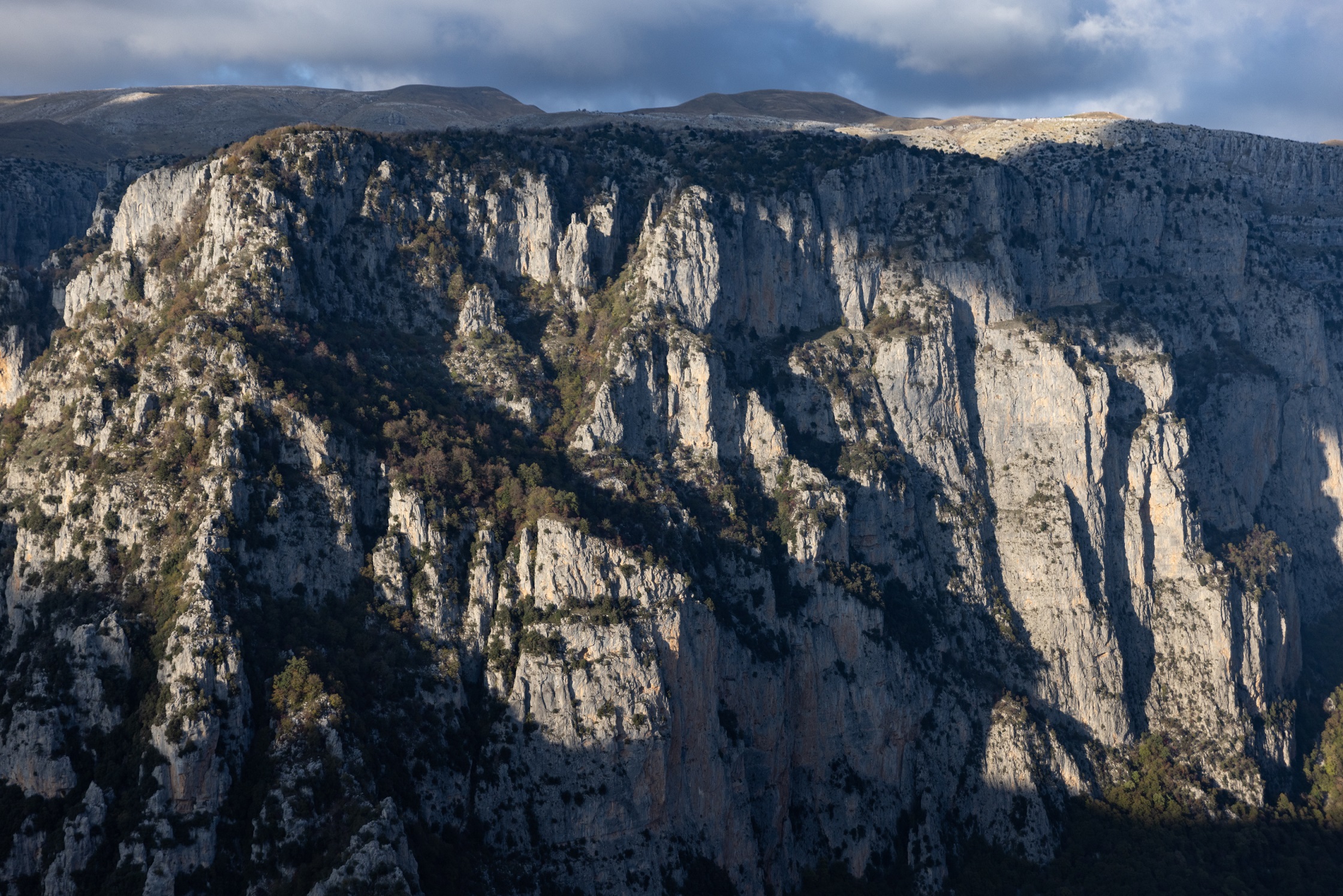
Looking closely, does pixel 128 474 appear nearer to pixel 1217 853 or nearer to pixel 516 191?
pixel 516 191

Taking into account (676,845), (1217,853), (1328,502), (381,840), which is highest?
(1328,502)

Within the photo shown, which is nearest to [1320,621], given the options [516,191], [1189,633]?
[1189,633]

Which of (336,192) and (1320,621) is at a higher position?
(336,192)

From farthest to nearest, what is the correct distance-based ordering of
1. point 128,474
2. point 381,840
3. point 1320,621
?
point 1320,621 → point 128,474 → point 381,840

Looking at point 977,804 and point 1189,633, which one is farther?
point 1189,633

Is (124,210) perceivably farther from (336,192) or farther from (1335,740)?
(1335,740)

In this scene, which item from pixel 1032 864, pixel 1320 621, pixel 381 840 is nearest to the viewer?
pixel 381 840
